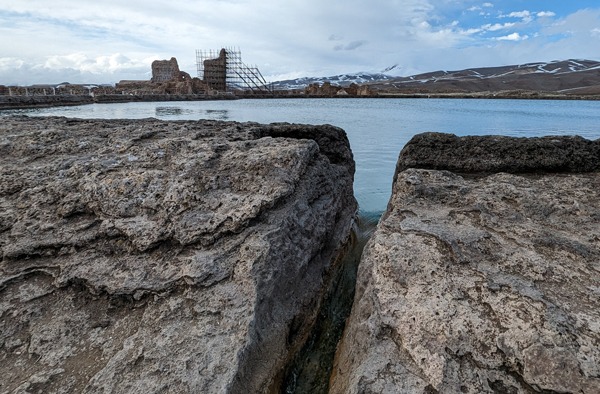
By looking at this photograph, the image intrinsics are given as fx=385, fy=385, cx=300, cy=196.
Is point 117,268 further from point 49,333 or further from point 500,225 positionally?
point 500,225

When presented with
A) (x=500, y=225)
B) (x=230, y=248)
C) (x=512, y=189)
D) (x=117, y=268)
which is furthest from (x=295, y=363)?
(x=512, y=189)

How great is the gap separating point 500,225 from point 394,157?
26.4ft

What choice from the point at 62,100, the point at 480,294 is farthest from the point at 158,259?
the point at 62,100

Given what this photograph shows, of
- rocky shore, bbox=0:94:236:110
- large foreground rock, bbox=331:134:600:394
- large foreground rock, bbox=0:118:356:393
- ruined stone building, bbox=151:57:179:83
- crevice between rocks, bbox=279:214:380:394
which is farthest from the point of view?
ruined stone building, bbox=151:57:179:83

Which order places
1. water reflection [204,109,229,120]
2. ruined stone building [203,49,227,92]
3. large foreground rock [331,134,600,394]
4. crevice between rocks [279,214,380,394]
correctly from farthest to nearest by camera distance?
ruined stone building [203,49,227,92] < water reflection [204,109,229,120] < crevice between rocks [279,214,380,394] < large foreground rock [331,134,600,394]

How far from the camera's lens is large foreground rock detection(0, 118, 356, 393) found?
5.99ft

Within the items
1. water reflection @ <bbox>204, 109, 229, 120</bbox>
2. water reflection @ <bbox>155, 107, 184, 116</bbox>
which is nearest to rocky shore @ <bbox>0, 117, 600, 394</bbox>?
water reflection @ <bbox>204, 109, 229, 120</bbox>

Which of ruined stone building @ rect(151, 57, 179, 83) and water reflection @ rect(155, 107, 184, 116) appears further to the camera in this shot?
ruined stone building @ rect(151, 57, 179, 83)

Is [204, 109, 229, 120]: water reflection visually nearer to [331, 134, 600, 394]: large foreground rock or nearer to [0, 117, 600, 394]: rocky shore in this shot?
[0, 117, 600, 394]: rocky shore

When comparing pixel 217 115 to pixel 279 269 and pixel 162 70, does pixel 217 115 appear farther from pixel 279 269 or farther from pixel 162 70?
pixel 162 70

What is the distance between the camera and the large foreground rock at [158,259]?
1.83 m

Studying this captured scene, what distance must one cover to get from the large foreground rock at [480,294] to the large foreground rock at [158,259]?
56 centimetres

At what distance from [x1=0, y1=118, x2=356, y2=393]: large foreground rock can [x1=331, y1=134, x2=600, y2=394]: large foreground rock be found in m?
0.56

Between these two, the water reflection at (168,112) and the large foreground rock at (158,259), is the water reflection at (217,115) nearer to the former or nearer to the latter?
the water reflection at (168,112)
